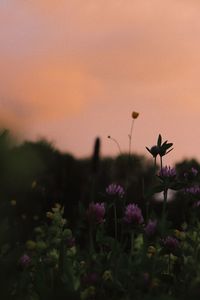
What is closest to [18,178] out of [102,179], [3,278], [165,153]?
[3,278]

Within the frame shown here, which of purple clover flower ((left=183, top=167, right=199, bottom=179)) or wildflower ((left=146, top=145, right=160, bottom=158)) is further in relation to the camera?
purple clover flower ((left=183, top=167, right=199, bottom=179))

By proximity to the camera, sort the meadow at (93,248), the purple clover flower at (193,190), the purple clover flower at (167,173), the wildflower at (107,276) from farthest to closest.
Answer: the purple clover flower at (193,190)
the purple clover flower at (167,173)
the wildflower at (107,276)
the meadow at (93,248)

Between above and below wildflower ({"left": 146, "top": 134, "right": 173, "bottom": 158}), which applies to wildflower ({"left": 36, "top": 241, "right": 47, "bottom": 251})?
below

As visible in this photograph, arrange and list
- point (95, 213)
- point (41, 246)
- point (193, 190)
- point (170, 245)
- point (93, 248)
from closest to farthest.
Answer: point (95, 213)
point (170, 245)
point (93, 248)
point (41, 246)
point (193, 190)

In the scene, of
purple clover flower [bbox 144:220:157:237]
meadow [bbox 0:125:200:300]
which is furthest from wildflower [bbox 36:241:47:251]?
purple clover flower [bbox 144:220:157:237]

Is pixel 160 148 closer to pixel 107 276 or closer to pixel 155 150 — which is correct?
pixel 155 150

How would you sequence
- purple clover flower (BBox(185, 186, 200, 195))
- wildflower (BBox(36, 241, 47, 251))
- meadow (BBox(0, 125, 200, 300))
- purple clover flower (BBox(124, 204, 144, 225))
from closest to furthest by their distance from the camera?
meadow (BBox(0, 125, 200, 300)) → purple clover flower (BBox(124, 204, 144, 225)) → wildflower (BBox(36, 241, 47, 251)) → purple clover flower (BBox(185, 186, 200, 195))

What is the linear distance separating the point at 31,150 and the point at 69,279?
1.64 m

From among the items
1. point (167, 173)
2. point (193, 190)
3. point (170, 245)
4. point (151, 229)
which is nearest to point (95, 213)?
point (151, 229)

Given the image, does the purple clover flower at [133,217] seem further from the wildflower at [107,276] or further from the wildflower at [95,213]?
the wildflower at [107,276]

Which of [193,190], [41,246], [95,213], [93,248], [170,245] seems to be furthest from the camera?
[193,190]

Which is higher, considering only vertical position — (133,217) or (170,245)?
(133,217)

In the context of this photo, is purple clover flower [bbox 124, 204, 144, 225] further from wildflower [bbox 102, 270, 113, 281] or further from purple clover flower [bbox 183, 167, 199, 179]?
purple clover flower [bbox 183, 167, 199, 179]

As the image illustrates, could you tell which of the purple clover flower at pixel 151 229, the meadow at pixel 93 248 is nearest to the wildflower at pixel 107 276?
the meadow at pixel 93 248
